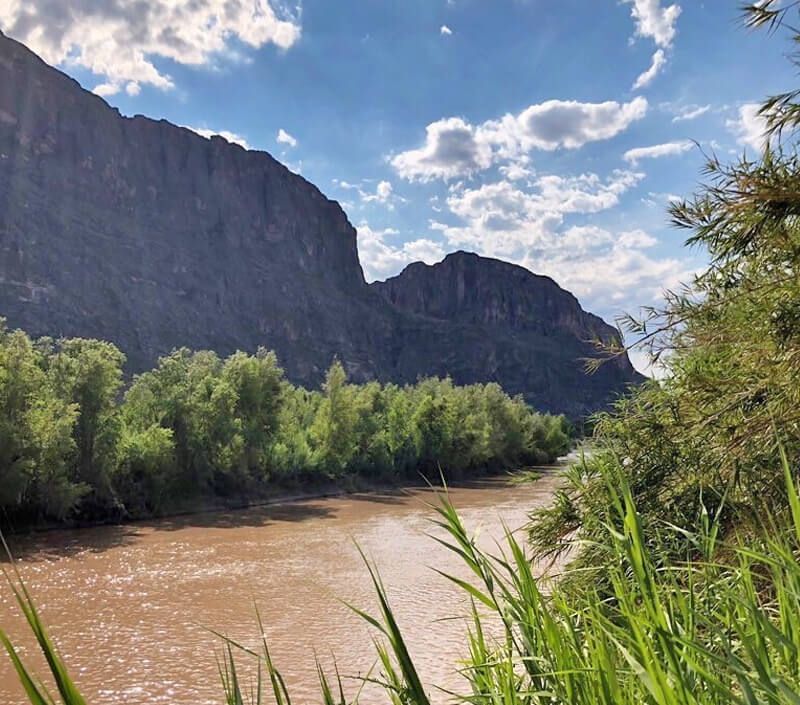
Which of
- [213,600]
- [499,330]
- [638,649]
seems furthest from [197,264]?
[638,649]

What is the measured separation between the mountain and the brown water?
48185 mm

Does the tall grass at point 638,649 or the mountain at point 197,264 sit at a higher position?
the mountain at point 197,264

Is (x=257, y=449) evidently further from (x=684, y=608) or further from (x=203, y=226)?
(x=203, y=226)

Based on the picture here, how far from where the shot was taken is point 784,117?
3.48 meters

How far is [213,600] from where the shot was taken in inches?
501

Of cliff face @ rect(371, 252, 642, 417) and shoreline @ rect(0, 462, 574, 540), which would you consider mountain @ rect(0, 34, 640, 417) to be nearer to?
cliff face @ rect(371, 252, 642, 417)

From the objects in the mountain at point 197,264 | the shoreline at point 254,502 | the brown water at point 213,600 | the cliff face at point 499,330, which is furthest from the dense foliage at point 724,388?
the cliff face at point 499,330

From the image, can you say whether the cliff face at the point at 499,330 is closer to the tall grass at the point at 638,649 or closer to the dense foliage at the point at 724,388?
the dense foliage at the point at 724,388

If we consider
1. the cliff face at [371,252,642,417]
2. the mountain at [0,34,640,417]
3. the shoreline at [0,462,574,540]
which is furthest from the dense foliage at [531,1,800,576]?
the cliff face at [371,252,642,417]

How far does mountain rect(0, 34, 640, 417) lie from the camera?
70.2 meters

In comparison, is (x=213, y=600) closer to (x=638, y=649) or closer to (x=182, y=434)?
(x=638, y=649)

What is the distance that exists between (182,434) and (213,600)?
14655 millimetres

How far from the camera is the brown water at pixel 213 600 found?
8844 millimetres

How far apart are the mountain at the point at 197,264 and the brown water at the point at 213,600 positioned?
4819 cm
